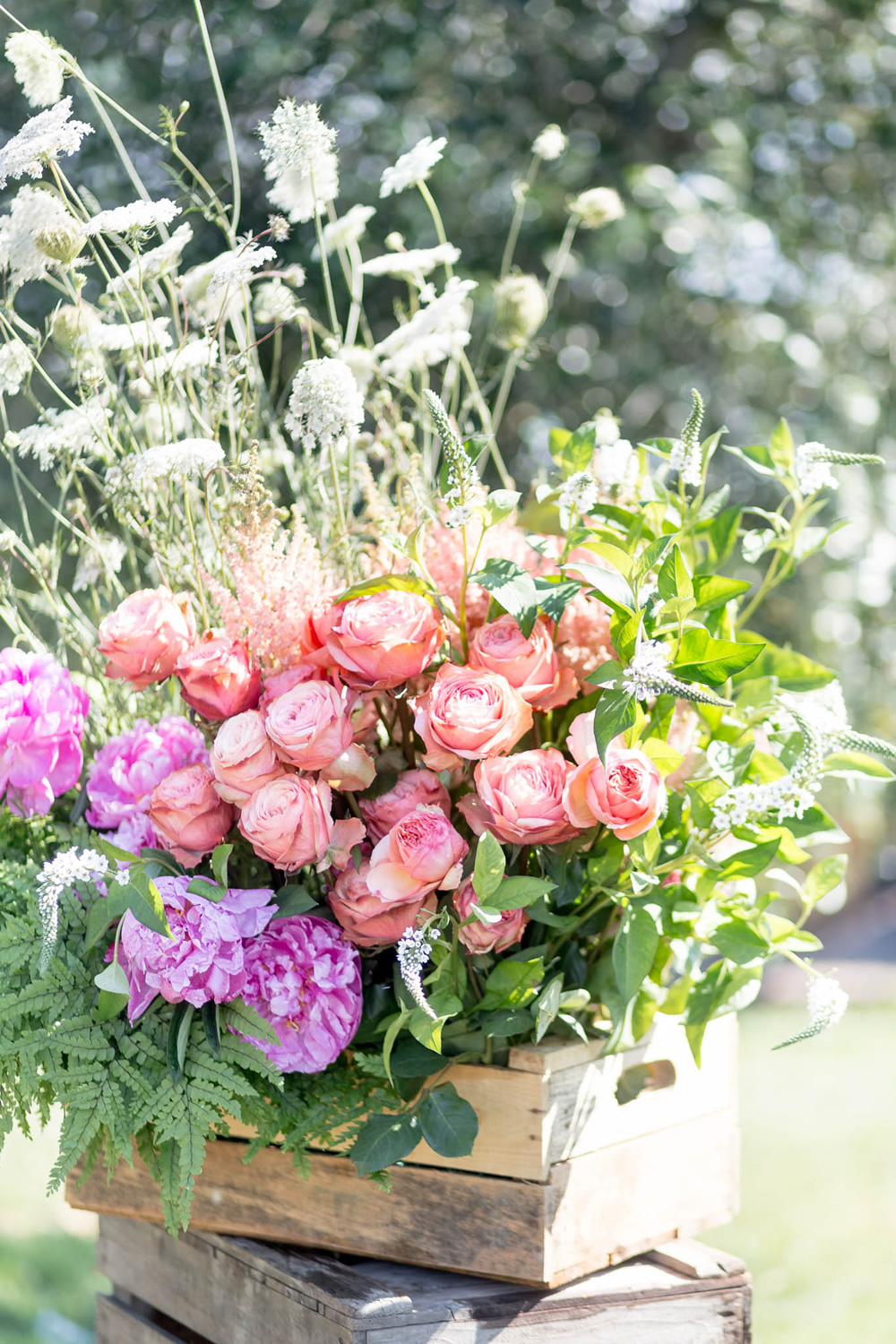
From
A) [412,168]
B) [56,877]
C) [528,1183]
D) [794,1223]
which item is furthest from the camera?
[794,1223]

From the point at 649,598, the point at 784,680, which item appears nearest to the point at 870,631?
the point at 784,680

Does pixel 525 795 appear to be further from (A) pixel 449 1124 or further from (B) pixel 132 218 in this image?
(B) pixel 132 218

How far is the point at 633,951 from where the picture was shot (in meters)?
0.81

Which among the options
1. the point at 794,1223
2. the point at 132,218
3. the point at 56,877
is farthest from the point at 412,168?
the point at 794,1223

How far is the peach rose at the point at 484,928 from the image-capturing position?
2.60 ft

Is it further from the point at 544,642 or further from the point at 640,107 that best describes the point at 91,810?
the point at 640,107

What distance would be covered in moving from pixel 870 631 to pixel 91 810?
2253 mm

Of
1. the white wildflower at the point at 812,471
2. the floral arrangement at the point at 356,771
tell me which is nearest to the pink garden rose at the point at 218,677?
the floral arrangement at the point at 356,771

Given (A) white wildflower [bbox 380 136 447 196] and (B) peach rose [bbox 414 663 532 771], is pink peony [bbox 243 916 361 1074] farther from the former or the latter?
(A) white wildflower [bbox 380 136 447 196]

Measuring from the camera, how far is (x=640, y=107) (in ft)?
8.77

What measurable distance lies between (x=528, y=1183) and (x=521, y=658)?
39cm

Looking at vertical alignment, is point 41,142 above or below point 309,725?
above

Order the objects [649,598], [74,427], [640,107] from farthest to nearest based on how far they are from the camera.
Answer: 1. [640,107]
2. [74,427]
3. [649,598]

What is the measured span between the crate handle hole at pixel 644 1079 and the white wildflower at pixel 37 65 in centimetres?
86
